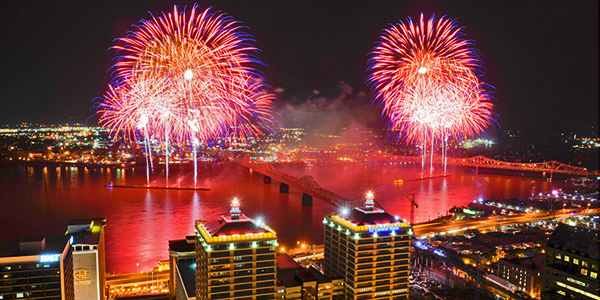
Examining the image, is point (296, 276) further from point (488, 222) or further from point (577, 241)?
point (488, 222)

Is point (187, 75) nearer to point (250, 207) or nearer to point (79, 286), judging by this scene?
point (79, 286)

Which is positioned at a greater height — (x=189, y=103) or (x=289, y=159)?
(x=189, y=103)

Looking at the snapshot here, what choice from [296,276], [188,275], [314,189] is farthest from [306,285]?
[314,189]

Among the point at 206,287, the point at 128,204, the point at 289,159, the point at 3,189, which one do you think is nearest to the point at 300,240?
the point at 206,287

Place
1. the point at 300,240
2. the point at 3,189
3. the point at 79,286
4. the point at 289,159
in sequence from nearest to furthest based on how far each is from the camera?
the point at 79,286 < the point at 300,240 < the point at 3,189 < the point at 289,159

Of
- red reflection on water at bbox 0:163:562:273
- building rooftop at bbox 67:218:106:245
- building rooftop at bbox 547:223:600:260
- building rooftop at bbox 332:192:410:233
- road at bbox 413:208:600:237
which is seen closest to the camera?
building rooftop at bbox 332:192:410:233

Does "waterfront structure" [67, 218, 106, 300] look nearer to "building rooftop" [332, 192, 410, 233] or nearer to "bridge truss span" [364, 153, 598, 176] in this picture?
"building rooftop" [332, 192, 410, 233]

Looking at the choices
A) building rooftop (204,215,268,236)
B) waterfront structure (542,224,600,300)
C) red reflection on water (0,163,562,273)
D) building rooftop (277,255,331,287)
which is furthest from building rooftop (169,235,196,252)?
waterfront structure (542,224,600,300)

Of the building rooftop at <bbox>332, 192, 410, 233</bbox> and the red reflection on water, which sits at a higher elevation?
the building rooftop at <bbox>332, 192, 410, 233</bbox>
